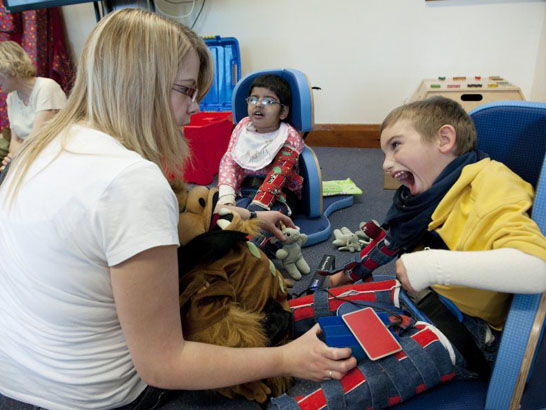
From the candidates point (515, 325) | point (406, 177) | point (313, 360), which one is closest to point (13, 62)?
point (406, 177)

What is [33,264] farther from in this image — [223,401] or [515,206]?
[515,206]

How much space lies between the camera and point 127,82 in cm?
60

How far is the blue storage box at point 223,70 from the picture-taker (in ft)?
9.53

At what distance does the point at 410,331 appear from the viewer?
2.53 feet

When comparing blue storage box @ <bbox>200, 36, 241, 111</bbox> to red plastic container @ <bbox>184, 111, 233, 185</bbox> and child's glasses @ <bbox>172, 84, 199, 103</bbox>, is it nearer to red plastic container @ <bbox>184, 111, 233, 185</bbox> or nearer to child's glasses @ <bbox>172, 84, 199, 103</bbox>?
red plastic container @ <bbox>184, 111, 233, 185</bbox>

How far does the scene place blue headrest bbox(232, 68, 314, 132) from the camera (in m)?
1.80

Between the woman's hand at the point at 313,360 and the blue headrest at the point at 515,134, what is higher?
the blue headrest at the point at 515,134

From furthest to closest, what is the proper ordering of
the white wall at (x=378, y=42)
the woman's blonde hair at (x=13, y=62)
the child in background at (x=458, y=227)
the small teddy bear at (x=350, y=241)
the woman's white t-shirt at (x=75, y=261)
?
the white wall at (x=378, y=42)
the woman's blonde hair at (x=13, y=62)
the small teddy bear at (x=350, y=241)
the child in background at (x=458, y=227)
the woman's white t-shirt at (x=75, y=261)

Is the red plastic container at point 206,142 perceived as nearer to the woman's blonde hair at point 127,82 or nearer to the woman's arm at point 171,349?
the woman's blonde hair at point 127,82

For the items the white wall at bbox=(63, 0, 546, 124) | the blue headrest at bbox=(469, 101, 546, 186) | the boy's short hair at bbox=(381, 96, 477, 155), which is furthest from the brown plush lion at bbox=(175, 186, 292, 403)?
the white wall at bbox=(63, 0, 546, 124)

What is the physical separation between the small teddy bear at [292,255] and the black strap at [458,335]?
572 mm

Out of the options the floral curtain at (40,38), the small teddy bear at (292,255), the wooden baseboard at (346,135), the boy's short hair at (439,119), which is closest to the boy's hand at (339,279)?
the small teddy bear at (292,255)

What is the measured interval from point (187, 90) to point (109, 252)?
32cm

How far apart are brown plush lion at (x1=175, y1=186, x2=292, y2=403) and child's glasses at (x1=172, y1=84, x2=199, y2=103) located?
0.65 feet
